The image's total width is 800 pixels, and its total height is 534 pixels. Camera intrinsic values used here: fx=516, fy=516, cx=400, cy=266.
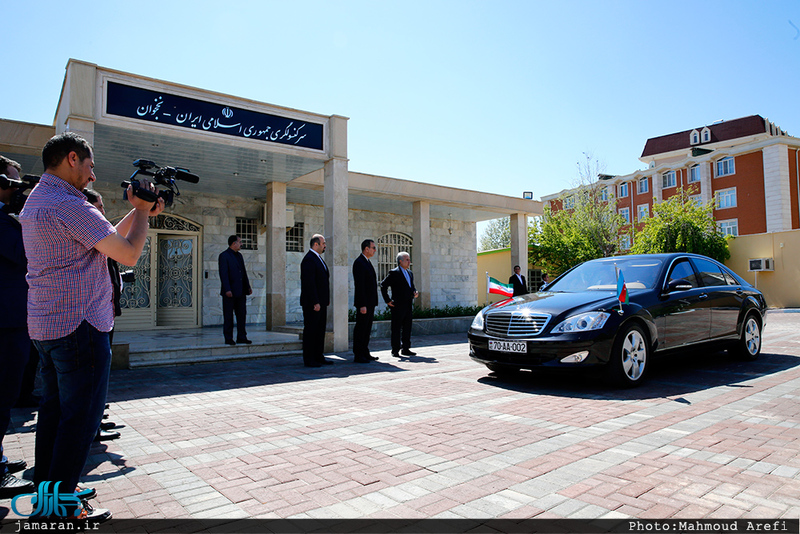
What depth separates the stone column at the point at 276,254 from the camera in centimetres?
1264

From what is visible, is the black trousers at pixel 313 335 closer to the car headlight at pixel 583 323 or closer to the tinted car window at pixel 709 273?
the car headlight at pixel 583 323

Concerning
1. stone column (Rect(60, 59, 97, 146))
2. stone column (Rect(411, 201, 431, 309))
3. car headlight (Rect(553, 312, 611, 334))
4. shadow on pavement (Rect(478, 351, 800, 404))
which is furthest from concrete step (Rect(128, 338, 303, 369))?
stone column (Rect(411, 201, 431, 309))

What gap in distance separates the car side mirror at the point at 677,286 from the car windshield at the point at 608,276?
0.19m

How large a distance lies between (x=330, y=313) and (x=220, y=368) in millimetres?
2640

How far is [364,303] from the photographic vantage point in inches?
350

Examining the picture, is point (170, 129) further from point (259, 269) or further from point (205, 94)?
point (259, 269)

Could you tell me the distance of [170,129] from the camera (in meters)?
8.57

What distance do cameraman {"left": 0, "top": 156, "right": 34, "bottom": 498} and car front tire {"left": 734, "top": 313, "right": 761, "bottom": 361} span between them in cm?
872

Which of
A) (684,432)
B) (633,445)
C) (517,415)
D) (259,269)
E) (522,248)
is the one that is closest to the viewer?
(633,445)

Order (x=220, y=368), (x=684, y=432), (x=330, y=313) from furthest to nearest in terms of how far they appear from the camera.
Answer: (x=330, y=313) → (x=220, y=368) → (x=684, y=432)

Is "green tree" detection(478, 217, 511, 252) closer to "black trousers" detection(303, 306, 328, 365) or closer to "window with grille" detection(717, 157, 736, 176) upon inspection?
"window with grille" detection(717, 157, 736, 176)

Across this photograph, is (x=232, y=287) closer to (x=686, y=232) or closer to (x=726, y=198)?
(x=686, y=232)

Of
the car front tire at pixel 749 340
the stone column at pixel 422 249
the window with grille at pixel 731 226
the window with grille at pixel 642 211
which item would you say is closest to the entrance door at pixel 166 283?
the stone column at pixel 422 249

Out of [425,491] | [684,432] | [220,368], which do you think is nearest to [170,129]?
[220,368]
